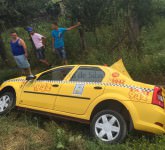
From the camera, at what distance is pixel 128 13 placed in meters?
14.5

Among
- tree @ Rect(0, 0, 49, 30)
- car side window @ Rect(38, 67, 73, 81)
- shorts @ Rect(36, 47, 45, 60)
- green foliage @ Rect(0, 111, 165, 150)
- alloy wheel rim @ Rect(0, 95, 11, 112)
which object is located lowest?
green foliage @ Rect(0, 111, 165, 150)

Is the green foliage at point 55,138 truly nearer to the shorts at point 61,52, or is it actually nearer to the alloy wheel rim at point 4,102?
the alloy wheel rim at point 4,102

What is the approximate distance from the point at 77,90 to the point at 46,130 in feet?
3.60

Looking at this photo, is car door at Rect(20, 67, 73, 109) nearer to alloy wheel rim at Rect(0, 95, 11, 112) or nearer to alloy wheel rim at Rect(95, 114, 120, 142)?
alloy wheel rim at Rect(0, 95, 11, 112)

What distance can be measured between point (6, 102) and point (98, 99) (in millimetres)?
2929

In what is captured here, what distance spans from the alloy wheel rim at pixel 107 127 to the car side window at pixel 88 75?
94 cm

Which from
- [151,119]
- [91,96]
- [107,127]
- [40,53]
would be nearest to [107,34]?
[40,53]

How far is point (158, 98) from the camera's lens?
7590 mm

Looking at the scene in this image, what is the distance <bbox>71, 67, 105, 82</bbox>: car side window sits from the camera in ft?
27.5

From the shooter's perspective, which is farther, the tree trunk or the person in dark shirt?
the person in dark shirt

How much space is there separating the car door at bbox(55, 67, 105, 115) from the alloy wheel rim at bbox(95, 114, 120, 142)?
0.54 m

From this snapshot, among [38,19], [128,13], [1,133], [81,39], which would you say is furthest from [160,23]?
[1,133]

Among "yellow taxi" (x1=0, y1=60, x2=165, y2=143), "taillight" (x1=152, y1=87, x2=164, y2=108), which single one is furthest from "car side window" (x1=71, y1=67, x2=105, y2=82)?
"taillight" (x1=152, y1=87, x2=164, y2=108)

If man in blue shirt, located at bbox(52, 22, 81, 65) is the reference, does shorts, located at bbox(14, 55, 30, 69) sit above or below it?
below
